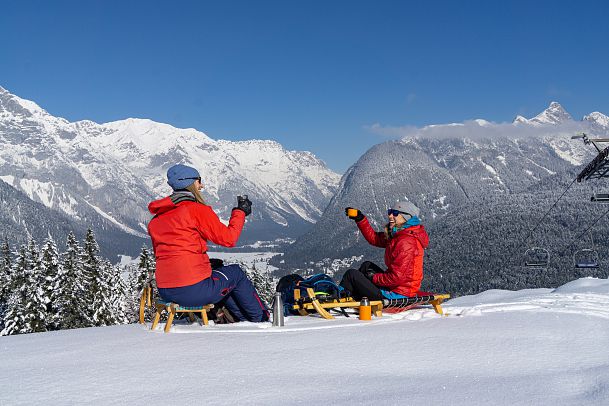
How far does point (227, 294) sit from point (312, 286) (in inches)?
70.1

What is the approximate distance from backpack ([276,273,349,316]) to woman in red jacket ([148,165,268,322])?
174 cm

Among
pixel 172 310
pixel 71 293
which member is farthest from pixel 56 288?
pixel 172 310

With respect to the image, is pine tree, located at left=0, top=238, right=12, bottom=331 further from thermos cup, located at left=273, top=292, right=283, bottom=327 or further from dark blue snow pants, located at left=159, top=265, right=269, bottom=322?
thermos cup, located at left=273, top=292, right=283, bottom=327

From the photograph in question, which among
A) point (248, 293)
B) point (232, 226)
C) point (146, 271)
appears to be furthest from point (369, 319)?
point (146, 271)

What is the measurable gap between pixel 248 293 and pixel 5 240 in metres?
32.4

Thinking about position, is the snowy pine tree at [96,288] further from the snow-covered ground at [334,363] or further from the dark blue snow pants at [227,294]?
the snow-covered ground at [334,363]

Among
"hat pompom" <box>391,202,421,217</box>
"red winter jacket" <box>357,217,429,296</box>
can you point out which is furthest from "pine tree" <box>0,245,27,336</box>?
"hat pompom" <box>391,202,421,217</box>

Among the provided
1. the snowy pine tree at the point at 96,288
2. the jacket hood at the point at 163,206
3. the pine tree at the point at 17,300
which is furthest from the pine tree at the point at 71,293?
the jacket hood at the point at 163,206

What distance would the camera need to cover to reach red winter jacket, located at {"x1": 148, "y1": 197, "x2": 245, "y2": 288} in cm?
815

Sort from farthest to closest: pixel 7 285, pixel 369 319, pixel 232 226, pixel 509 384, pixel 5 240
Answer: pixel 5 240 → pixel 7 285 → pixel 369 319 → pixel 232 226 → pixel 509 384

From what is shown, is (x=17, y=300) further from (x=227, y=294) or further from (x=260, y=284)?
(x=227, y=294)

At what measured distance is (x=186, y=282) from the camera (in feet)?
27.2

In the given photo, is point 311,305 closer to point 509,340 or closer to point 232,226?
point 232,226

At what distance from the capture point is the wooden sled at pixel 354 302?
923 centimetres
